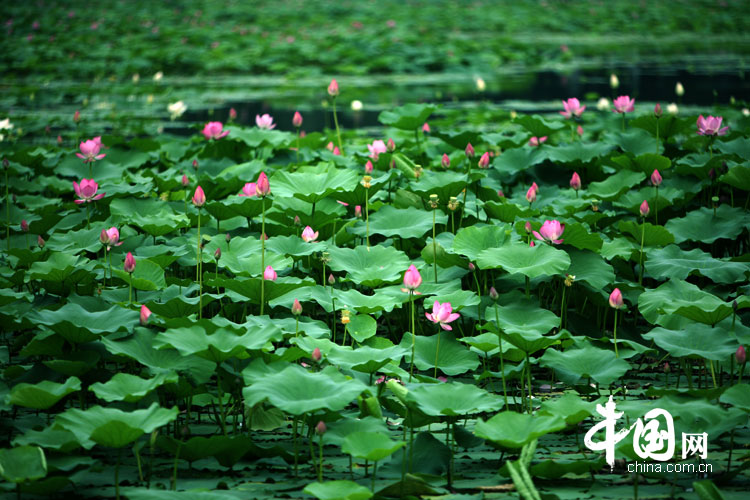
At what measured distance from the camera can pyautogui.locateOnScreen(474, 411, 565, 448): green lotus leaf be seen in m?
1.74

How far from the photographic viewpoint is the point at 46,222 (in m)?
3.21

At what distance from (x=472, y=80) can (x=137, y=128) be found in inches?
224

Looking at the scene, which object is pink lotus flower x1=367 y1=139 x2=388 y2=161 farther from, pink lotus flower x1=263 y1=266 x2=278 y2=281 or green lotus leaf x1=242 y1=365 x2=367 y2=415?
green lotus leaf x1=242 y1=365 x2=367 y2=415

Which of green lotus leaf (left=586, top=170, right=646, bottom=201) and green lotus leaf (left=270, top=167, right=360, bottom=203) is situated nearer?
green lotus leaf (left=270, top=167, right=360, bottom=203)

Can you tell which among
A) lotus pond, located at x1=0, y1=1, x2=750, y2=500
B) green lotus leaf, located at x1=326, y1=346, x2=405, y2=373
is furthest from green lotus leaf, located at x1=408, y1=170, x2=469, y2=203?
green lotus leaf, located at x1=326, y1=346, x2=405, y2=373

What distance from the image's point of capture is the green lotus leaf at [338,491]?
1.61 meters

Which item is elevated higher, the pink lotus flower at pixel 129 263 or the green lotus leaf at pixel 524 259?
the pink lotus flower at pixel 129 263

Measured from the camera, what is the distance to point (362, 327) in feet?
7.89

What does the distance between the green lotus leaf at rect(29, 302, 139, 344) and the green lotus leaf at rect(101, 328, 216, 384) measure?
0.05 meters

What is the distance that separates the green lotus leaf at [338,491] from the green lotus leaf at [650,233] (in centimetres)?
166

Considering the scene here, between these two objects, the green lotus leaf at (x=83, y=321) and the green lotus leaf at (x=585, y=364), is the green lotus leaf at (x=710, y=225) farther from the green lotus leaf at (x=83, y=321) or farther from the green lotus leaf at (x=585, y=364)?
the green lotus leaf at (x=83, y=321)

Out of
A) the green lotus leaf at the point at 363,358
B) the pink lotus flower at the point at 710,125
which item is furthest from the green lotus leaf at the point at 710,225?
the green lotus leaf at the point at 363,358

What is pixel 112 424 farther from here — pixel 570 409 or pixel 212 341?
pixel 570 409

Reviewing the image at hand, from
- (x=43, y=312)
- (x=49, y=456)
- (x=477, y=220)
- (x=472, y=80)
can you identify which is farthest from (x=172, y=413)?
(x=472, y=80)
